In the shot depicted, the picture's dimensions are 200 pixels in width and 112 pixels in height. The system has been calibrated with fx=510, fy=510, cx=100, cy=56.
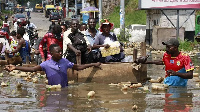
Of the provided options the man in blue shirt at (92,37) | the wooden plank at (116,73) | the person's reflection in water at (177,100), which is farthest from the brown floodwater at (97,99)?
the man in blue shirt at (92,37)

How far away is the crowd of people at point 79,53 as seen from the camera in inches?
374

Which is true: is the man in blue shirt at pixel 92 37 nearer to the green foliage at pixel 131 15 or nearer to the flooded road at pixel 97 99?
the flooded road at pixel 97 99

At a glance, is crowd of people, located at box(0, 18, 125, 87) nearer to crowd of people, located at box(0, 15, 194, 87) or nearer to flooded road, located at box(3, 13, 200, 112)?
crowd of people, located at box(0, 15, 194, 87)

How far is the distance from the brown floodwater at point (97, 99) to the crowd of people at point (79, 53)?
1.28 ft

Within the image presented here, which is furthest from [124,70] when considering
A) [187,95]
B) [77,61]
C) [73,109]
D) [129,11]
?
[129,11]

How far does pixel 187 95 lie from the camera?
9453mm

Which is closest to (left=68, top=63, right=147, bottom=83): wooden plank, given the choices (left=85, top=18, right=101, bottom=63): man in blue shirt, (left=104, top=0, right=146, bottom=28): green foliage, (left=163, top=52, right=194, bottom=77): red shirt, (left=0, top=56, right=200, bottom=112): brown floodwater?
(left=0, top=56, right=200, bottom=112): brown floodwater

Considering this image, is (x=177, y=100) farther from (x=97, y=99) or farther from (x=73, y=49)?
(x=73, y=49)

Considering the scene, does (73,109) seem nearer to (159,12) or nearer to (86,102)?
(86,102)

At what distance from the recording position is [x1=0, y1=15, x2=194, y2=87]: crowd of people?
374 inches

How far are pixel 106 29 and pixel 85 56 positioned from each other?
0.78 metres

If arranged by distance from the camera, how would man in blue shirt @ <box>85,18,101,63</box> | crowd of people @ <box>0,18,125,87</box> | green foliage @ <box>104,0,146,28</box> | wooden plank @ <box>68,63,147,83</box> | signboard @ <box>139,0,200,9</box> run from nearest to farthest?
crowd of people @ <box>0,18,125,87</box>, wooden plank @ <box>68,63,147,83</box>, man in blue shirt @ <box>85,18,101,63</box>, signboard @ <box>139,0,200,9</box>, green foliage @ <box>104,0,146,28</box>

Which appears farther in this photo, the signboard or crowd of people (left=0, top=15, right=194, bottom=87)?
the signboard

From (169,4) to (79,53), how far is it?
14679mm
